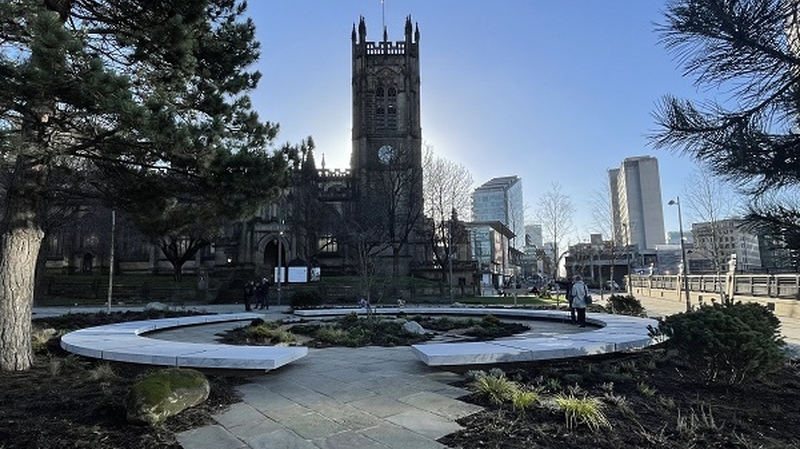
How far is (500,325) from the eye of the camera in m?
13.4

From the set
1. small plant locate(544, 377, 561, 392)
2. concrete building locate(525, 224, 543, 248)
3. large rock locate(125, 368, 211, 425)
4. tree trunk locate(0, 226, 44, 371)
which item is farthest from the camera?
concrete building locate(525, 224, 543, 248)

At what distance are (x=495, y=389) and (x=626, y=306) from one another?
14219 millimetres

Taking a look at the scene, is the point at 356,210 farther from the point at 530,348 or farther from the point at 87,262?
the point at 530,348

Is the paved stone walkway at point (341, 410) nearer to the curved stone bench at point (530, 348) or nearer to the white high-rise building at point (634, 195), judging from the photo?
the curved stone bench at point (530, 348)

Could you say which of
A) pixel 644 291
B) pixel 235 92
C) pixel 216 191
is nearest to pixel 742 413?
pixel 216 191

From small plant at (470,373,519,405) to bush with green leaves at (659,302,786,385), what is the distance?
2318 millimetres

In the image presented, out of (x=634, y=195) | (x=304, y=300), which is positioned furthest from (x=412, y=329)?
(x=634, y=195)

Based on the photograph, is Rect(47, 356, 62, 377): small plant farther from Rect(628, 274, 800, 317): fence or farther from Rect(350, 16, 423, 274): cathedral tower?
Rect(350, 16, 423, 274): cathedral tower

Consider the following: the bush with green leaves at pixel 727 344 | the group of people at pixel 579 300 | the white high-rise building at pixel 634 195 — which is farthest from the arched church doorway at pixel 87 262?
the bush with green leaves at pixel 727 344

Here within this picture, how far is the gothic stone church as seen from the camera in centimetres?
5019

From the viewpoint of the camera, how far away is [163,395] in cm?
496

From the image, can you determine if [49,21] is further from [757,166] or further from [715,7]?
[757,166]

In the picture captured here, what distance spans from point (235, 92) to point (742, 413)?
9648 millimetres

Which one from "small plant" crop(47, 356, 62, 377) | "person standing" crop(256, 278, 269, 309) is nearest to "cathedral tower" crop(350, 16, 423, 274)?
"person standing" crop(256, 278, 269, 309)
